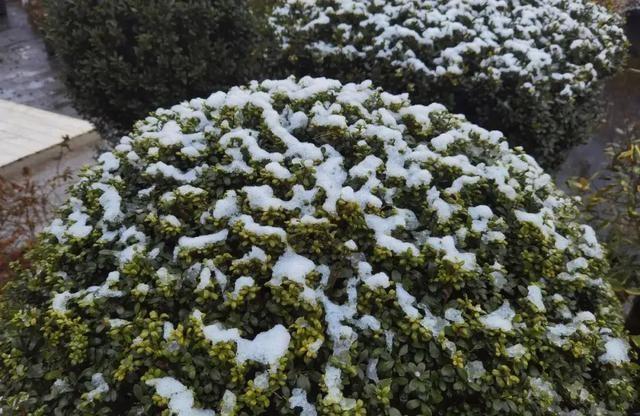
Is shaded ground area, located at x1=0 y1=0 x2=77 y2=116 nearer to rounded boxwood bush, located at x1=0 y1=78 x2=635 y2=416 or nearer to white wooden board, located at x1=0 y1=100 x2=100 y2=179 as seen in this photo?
white wooden board, located at x1=0 y1=100 x2=100 y2=179

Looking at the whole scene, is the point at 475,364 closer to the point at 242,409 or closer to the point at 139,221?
the point at 242,409

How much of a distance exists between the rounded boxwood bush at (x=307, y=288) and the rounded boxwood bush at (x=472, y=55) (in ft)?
6.19

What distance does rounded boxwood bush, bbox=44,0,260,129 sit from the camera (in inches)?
166

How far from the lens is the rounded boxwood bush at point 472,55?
4.26 m

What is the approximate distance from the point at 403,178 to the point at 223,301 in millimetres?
859

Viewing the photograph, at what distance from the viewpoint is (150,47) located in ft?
13.7

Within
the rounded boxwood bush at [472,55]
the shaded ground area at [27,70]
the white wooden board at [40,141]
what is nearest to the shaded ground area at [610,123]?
the rounded boxwood bush at [472,55]

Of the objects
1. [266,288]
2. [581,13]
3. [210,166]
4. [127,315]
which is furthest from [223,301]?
[581,13]

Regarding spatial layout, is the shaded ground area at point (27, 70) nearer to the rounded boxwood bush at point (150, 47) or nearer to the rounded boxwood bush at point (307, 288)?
the rounded boxwood bush at point (150, 47)

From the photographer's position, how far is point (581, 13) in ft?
16.6

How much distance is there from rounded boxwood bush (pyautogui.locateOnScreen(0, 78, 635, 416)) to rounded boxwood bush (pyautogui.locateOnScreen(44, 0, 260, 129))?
6.37 ft

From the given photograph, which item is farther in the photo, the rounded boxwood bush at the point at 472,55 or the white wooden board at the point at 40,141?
the white wooden board at the point at 40,141

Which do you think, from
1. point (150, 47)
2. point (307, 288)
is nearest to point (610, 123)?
point (150, 47)

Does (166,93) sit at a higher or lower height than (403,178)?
lower
